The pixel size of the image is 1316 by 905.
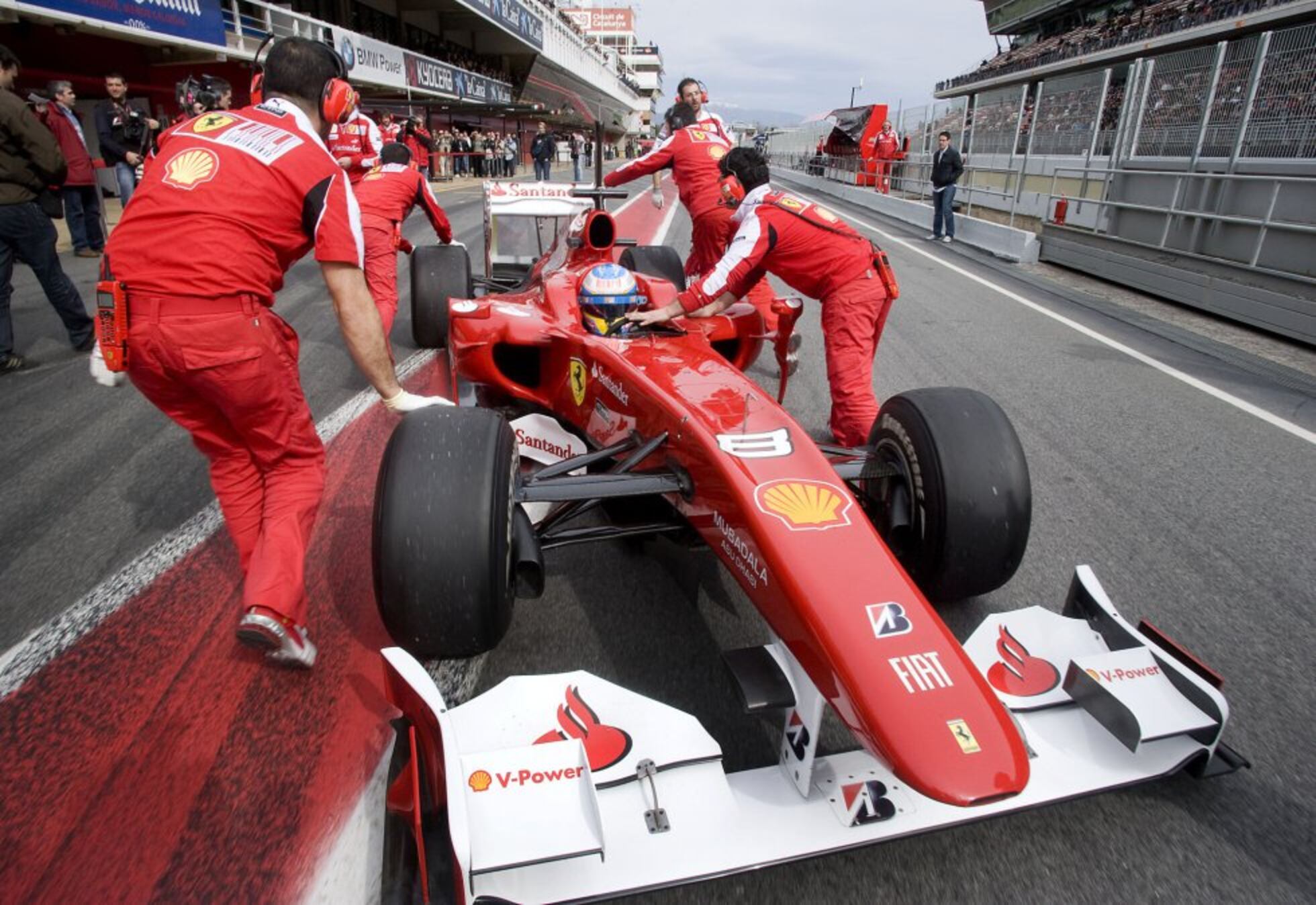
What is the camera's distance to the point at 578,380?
337 cm

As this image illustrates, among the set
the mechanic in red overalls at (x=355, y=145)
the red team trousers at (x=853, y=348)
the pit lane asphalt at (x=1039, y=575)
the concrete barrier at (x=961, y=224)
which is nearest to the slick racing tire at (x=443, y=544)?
the pit lane asphalt at (x=1039, y=575)

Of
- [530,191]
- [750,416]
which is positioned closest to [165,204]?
[750,416]

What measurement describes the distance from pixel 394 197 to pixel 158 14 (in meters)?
14.2

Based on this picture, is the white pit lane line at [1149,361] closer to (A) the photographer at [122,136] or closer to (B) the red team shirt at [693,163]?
(B) the red team shirt at [693,163]

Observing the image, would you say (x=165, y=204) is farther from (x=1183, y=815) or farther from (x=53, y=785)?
(x=1183, y=815)

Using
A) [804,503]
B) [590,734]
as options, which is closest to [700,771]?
[590,734]

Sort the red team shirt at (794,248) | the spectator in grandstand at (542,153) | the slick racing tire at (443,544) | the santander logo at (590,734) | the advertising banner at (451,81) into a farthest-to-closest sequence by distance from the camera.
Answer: the advertising banner at (451,81)
the spectator in grandstand at (542,153)
the red team shirt at (794,248)
the slick racing tire at (443,544)
the santander logo at (590,734)

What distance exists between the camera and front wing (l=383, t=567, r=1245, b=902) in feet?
4.99

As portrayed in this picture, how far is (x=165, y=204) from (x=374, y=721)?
1604mm

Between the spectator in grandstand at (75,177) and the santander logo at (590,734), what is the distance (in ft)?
29.8

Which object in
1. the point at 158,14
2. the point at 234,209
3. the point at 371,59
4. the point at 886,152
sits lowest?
the point at 234,209

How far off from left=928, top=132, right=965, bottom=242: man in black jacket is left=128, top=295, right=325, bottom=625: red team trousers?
1285 centimetres

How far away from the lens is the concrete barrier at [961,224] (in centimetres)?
1162

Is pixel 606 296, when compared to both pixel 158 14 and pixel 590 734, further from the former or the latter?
pixel 158 14
